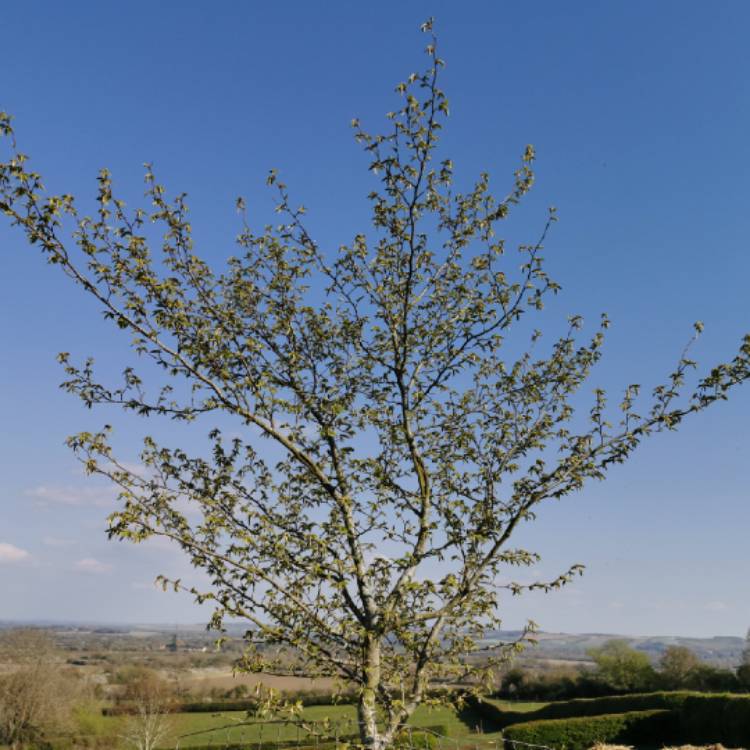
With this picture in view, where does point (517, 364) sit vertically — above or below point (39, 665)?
above

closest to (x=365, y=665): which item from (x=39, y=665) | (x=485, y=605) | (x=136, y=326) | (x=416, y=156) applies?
(x=485, y=605)

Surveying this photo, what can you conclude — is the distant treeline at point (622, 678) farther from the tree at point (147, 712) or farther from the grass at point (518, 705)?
the tree at point (147, 712)

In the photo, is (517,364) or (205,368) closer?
(205,368)

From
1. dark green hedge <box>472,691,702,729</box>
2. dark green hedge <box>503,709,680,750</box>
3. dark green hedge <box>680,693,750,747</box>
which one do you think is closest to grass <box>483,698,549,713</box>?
dark green hedge <box>472,691,702,729</box>

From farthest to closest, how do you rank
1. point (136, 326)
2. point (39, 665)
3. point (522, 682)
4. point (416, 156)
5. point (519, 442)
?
point (522, 682), point (39, 665), point (519, 442), point (416, 156), point (136, 326)

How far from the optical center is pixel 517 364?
22.3 ft

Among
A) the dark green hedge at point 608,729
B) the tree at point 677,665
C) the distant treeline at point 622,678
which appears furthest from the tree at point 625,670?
the dark green hedge at point 608,729

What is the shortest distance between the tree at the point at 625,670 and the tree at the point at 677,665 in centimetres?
147

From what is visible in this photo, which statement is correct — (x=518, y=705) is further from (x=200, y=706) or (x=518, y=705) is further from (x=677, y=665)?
(x=200, y=706)

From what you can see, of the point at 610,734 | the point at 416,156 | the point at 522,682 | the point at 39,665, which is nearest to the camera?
the point at 416,156

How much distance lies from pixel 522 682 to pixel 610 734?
28544 millimetres

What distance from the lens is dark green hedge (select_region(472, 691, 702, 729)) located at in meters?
37.2

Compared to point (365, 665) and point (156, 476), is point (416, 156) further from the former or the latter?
point (365, 665)

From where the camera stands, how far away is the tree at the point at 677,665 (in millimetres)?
53781
